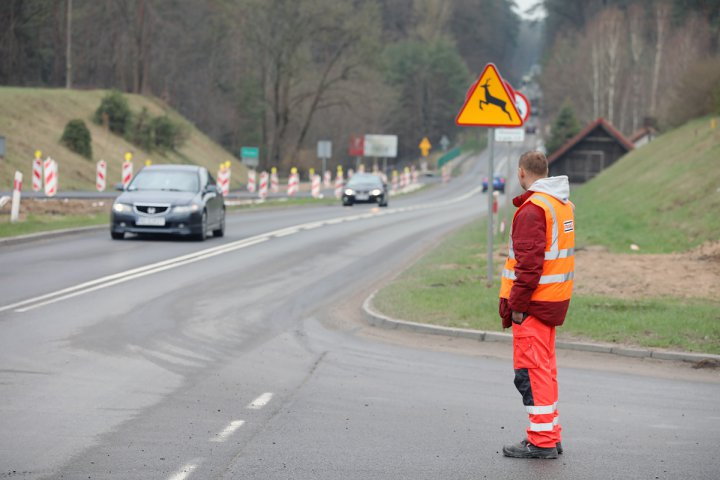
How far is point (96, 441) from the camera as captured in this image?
7.29 metres

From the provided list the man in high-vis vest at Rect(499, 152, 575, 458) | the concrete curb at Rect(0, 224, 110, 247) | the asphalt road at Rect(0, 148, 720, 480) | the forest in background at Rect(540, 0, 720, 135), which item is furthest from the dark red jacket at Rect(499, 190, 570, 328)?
the forest in background at Rect(540, 0, 720, 135)

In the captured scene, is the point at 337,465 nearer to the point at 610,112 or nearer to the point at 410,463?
the point at 410,463

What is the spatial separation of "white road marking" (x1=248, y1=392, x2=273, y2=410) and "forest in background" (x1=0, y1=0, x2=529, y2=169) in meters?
64.0

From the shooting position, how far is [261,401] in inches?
348

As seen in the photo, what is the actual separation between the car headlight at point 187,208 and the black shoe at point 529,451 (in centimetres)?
1788

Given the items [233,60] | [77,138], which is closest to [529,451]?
[77,138]

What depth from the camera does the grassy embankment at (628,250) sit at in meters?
12.7

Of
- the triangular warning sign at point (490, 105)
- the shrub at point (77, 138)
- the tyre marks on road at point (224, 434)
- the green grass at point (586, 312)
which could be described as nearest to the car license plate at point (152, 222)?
the green grass at point (586, 312)

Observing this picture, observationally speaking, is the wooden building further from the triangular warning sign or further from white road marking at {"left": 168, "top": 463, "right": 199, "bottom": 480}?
white road marking at {"left": 168, "top": 463, "right": 199, "bottom": 480}

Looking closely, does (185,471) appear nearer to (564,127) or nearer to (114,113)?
(114,113)

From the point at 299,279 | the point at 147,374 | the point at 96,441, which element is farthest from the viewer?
the point at 299,279

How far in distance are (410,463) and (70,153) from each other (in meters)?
49.1

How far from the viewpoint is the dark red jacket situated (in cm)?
705

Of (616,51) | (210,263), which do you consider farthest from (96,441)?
(616,51)
